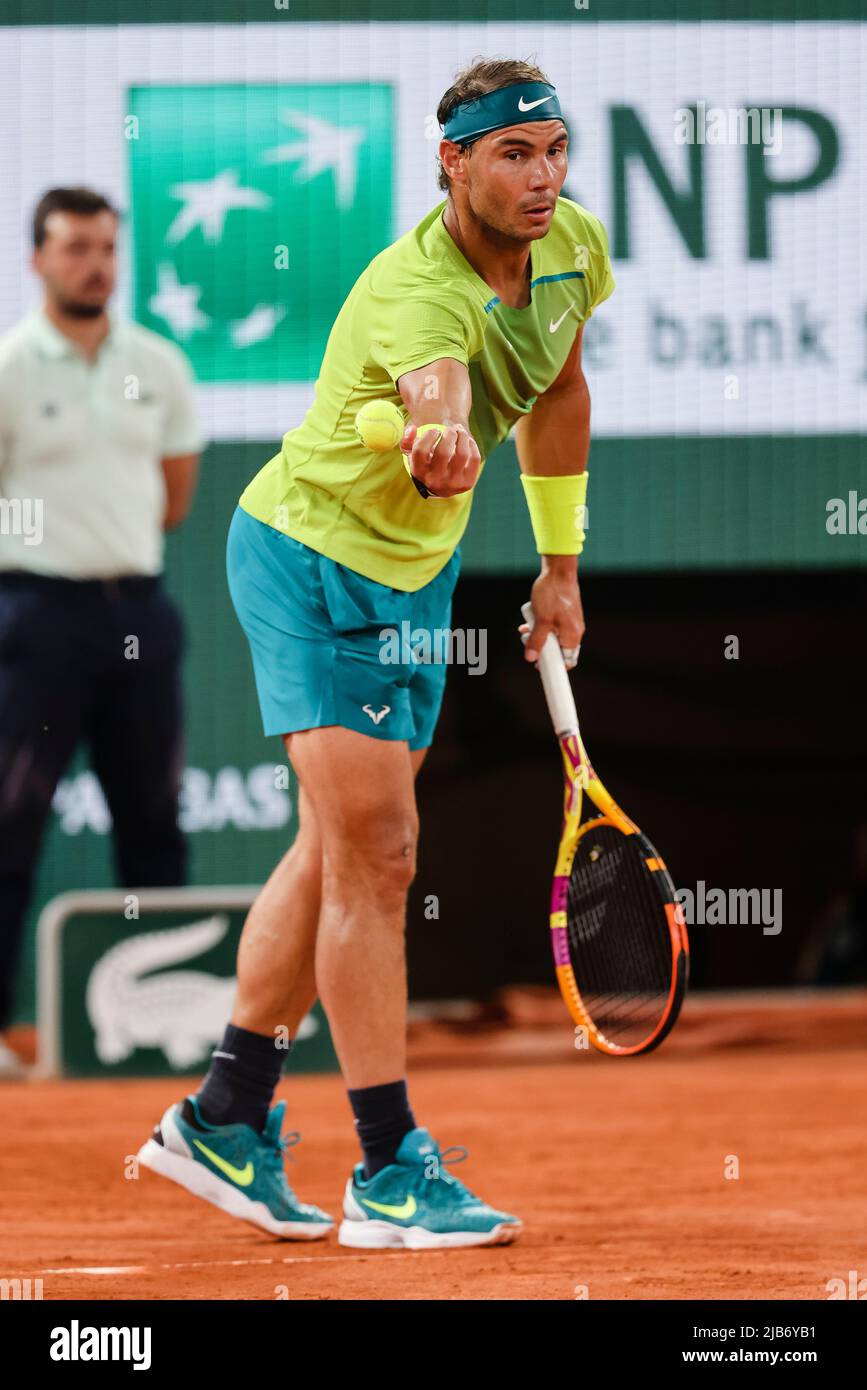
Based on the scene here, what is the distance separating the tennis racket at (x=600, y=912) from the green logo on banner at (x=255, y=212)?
356cm

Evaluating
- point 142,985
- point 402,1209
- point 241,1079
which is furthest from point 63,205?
point 402,1209

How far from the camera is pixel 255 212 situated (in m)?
7.23

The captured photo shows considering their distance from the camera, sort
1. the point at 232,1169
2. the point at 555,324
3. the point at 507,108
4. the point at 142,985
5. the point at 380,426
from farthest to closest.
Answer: the point at 142,985 < the point at 232,1169 < the point at 555,324 < the point at 507,108 < the point at 380,426

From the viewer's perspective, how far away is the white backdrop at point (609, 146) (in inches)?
281

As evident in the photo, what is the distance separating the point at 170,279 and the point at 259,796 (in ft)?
5.87

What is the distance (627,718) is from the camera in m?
9.56

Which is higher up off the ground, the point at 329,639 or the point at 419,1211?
the point at 329,639

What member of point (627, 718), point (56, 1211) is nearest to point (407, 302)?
point (56, 1211)

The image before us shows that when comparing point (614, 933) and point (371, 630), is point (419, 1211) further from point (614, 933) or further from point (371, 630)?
point (371, 630)

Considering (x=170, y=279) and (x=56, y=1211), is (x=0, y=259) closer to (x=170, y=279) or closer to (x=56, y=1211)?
(x=170, y=279)

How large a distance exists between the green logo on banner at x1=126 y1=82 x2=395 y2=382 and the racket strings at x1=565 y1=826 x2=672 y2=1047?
3772 millimetres

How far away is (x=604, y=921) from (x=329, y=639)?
0.71 meters

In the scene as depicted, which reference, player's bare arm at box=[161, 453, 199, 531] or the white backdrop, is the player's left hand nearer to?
the white backdrop
